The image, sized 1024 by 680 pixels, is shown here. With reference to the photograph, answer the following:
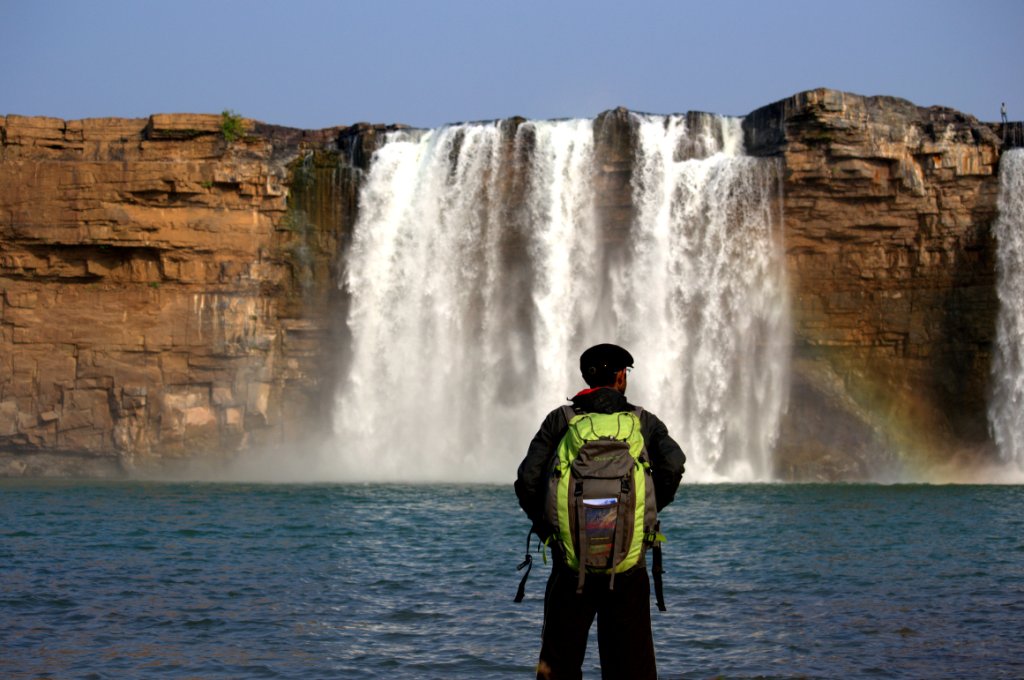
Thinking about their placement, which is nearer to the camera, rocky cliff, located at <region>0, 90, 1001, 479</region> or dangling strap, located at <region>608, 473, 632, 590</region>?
dangling strap, located at <region>608, 473, 632, 590</region>

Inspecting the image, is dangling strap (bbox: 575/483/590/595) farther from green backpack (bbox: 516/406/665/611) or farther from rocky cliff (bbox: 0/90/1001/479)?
rocky cliff (bbox: 0/90/1001/479)

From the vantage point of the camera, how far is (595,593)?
18.6ft

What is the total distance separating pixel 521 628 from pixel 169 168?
28.6m

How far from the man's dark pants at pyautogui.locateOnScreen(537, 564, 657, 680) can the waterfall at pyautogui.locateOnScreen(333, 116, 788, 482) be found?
2888cm

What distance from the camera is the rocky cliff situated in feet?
112

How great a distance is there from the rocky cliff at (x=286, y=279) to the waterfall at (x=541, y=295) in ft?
2.22

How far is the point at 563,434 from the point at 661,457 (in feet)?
1.50

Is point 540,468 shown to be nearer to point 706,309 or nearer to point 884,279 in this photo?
point 706,309

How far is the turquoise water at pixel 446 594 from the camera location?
373 inches

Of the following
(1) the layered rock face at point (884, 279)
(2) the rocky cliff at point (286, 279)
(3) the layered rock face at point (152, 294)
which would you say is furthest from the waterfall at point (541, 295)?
(3) the layered rock face at point (152, 294)

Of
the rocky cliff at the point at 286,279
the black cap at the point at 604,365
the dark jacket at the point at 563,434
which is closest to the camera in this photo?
the dark jacket at the point at 563,434

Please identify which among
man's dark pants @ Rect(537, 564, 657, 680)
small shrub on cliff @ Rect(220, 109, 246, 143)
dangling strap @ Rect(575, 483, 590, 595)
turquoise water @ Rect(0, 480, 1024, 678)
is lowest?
turquoise water @ Rect(0, 480, 1024, 678)

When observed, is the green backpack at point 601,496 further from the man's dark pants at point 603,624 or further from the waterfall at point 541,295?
the waterfall at point 541,295

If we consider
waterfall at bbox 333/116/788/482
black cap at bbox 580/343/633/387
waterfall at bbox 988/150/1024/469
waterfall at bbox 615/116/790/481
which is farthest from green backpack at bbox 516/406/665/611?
waterfall at bbox 988/150/1024/469
